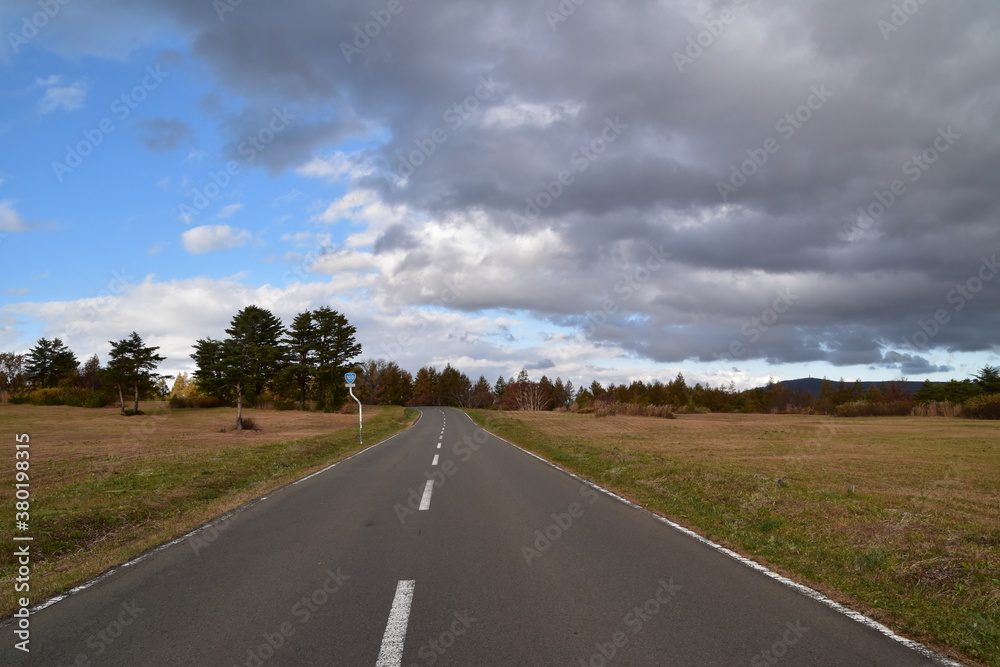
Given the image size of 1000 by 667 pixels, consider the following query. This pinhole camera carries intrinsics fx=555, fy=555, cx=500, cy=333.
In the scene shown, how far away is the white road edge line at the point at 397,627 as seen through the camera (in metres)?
4.23

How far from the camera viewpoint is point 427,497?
38.7ft

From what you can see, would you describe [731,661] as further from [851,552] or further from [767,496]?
[767,496]

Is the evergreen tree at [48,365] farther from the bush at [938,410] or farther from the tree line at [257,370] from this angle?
the bush at [938,410]

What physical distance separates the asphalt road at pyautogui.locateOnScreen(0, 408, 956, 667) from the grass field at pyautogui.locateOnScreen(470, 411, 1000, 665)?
0.77 meters

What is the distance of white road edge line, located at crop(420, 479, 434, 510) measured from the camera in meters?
10.8

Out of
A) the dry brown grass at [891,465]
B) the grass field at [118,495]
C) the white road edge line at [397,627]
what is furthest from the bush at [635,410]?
the white road edge line at [397,627]

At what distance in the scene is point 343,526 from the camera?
9.13m

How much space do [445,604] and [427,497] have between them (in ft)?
21.4

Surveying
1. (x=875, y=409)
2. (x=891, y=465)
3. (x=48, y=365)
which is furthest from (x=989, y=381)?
(x=48, y=365)

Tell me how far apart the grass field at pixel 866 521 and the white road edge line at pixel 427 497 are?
4408mm

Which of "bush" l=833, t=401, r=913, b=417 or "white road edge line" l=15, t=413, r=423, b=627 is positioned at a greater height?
"white road edge line" l=15, t=413, r=423, b=627

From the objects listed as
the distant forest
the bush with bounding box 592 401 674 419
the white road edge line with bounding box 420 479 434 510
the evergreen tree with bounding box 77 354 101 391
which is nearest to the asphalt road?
the white road edge line with bounding box 420 479 434 510

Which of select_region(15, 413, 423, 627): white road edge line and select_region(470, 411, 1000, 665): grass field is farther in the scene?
select_region(15, 413, 423, 627): white road edge line

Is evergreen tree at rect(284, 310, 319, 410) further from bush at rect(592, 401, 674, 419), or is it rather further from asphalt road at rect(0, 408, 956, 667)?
asphalt road at rect(0, 408, 956, 667)
